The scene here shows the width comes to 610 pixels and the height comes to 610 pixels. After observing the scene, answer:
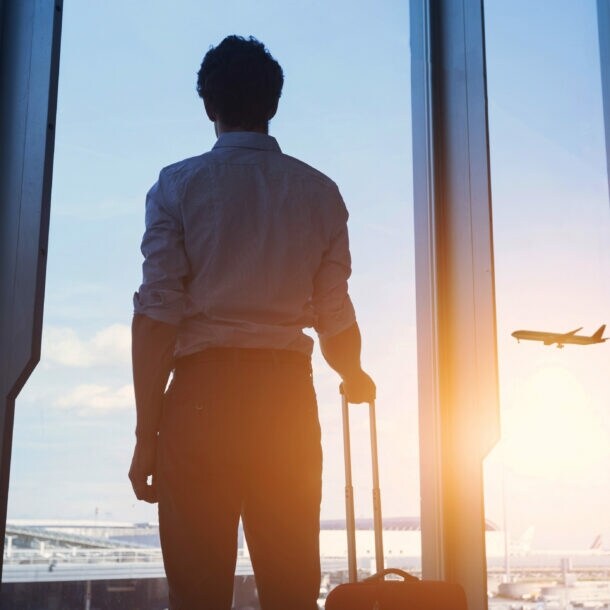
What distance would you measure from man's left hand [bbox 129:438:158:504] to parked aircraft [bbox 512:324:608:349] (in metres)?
1.60

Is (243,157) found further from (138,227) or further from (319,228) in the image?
(138,227)

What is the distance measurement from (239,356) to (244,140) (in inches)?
14.9

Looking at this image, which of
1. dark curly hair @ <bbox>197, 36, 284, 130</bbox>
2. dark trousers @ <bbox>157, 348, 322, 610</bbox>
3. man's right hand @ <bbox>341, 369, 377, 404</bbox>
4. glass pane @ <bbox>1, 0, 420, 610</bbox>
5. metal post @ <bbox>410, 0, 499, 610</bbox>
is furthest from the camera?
metal post @ <bbox>410, 0, 499, 610</bbox>

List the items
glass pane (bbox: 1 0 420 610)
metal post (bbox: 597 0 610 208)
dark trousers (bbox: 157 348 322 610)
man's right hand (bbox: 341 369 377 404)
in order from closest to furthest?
dark trousers (bbox: 157 348 322 610) → man's right hand (bbox: 341 369 377 404) → glass pane (bbox: 1 0 420 610) → metal post (bbox: 597 0 610 208)

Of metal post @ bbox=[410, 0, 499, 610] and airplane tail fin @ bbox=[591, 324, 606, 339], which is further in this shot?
airplane tail fin @ bbox=[591, 324, 606, 339]

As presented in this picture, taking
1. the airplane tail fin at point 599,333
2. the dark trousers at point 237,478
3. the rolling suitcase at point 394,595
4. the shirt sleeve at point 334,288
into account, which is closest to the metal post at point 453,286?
the airplane tail fin at point 599,333

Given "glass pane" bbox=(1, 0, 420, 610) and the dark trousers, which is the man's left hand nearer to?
the dark trousers

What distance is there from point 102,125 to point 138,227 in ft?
0.91

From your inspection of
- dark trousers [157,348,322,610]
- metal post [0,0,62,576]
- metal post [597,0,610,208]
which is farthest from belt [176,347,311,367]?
metal post [597,0,610,208]

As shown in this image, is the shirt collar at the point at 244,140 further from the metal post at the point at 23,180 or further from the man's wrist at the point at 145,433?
the metal post at the point at 23,180

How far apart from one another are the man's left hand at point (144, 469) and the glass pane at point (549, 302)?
1.39 m

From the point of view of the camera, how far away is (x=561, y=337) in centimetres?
274

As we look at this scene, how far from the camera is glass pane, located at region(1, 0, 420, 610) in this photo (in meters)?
1.98

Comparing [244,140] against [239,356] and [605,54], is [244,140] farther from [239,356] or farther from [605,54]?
[605,54]
